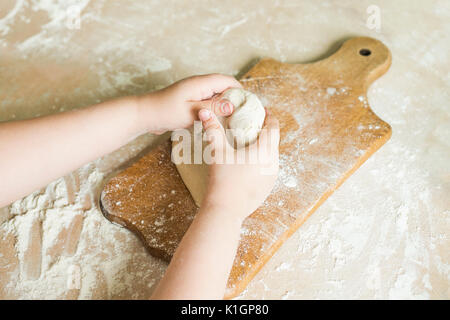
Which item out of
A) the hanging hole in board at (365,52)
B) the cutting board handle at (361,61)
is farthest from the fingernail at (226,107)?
the hanging hole in board at (365,52)

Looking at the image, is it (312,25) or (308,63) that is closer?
(308,63)

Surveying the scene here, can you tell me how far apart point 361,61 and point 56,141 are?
1004mm

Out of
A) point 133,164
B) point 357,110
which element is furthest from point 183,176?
point 357,110

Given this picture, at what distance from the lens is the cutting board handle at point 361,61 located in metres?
1.28

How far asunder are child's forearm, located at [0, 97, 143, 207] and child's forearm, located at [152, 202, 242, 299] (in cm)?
34

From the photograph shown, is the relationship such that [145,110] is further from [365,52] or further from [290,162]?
[365,52]

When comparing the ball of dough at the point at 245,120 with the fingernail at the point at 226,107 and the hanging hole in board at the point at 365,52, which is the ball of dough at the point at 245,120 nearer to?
the fingernail at the point at 226,107

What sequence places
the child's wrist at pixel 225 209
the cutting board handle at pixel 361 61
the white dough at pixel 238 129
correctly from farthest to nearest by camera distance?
the cutting board handle at pixel 361 61, the white dough at pixel 238 129, the child's wrist at pixel 225 209

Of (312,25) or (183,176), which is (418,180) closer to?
(183,176)

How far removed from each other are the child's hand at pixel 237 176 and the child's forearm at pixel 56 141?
256 millimetres

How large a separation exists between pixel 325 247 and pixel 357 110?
1.49 feet

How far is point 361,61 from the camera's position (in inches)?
52.2

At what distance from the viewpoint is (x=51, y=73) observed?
138 centimetres
